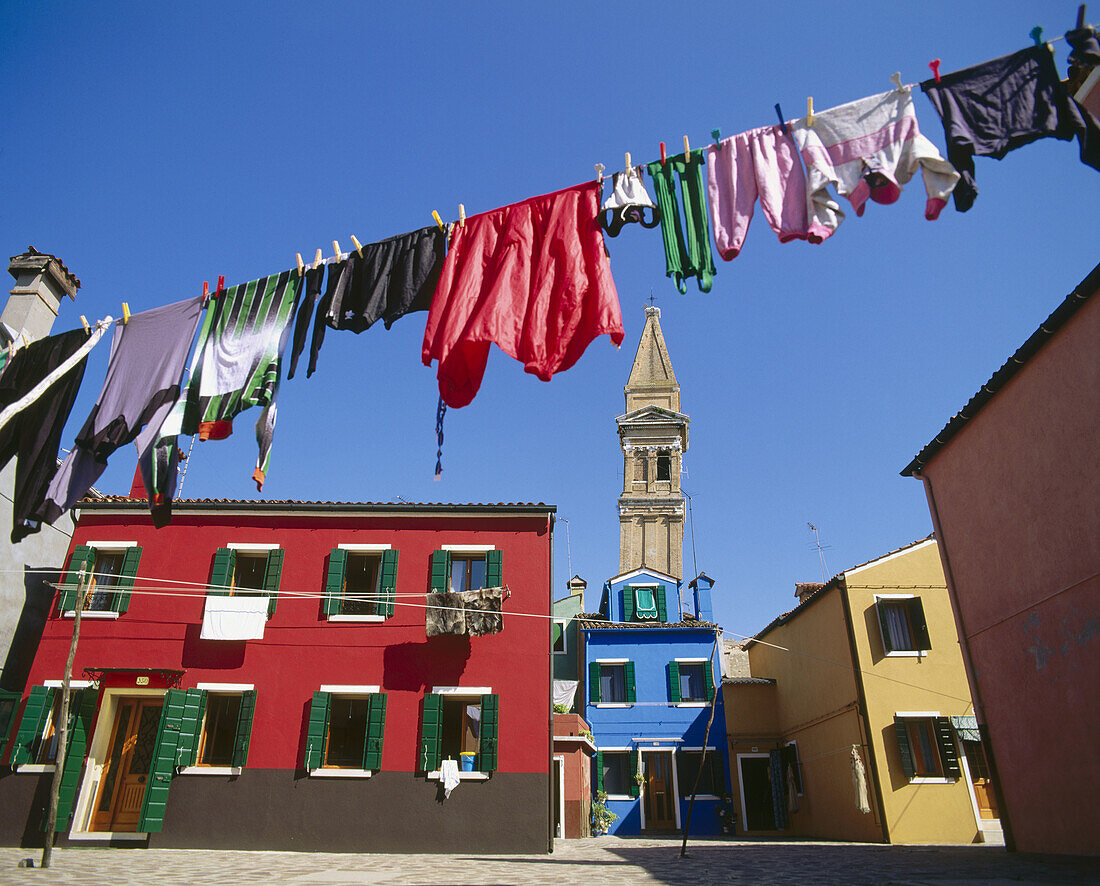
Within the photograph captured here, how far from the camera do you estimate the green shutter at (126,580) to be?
599 inches

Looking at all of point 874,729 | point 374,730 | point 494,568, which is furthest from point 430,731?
point 874,729

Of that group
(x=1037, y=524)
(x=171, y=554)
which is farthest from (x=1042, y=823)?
(x=171, y=554)

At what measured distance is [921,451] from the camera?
13.1 meters

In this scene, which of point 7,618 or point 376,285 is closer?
point 376,285

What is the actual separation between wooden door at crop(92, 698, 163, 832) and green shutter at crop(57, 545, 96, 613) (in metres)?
2.35

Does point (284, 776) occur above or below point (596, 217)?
below

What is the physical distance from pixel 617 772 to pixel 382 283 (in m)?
20.0

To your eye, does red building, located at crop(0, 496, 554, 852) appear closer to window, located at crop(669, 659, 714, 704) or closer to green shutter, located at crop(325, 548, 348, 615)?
green shutter, located at crop(325, 548, 348, 615)

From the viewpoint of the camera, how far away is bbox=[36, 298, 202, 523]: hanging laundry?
6.87 metres

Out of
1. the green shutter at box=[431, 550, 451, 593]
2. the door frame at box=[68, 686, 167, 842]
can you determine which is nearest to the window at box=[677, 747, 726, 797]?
the green shutter at box=[431, 550, 451, 593]

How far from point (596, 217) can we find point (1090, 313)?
6679 millimetres

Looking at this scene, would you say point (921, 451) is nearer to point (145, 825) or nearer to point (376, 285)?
point (376, 285)

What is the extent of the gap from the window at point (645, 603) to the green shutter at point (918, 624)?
30.6 feet

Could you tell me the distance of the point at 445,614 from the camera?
14633mm
